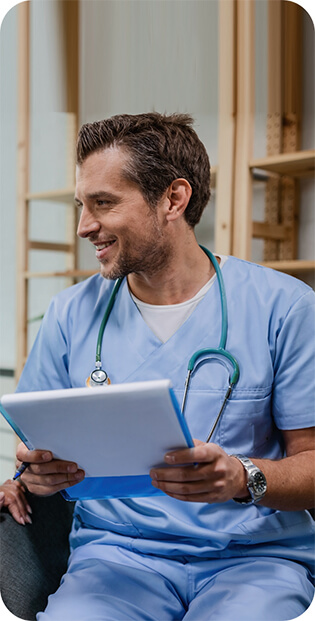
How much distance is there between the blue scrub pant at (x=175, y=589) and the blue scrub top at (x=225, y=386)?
0.08 feet

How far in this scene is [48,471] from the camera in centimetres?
92

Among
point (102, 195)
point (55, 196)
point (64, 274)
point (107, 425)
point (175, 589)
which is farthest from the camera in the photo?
point (55, 196)

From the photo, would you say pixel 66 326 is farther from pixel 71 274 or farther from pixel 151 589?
pixel 71 274

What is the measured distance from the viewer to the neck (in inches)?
48.1

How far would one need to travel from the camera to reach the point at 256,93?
215 cm

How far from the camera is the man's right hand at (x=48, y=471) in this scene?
2.97 ft

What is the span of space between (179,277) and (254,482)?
0.44m

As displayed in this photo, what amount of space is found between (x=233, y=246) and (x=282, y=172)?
1.03 ft

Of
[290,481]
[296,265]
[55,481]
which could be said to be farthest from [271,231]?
[55,481]

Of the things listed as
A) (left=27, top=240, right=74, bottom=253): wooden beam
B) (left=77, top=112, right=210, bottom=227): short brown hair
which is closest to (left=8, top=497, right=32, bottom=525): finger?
(left=77, top=112, right=210, bottom=227): short brown hair

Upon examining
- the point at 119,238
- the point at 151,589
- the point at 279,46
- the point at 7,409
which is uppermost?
the point at 279,46

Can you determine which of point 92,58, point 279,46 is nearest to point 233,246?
point 279,46

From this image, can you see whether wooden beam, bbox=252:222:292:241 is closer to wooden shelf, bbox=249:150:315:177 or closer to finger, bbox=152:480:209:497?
wooden shelf, bbox=249:150:315:177

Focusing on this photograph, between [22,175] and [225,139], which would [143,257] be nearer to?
[225,139]
